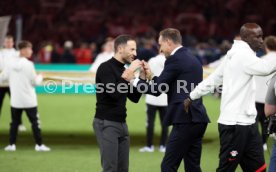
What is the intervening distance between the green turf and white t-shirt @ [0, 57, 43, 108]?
85cm

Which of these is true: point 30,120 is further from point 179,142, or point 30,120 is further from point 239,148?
point 239,148

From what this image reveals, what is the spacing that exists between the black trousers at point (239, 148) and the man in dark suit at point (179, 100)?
51 cm

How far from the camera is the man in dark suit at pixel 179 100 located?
7.73m

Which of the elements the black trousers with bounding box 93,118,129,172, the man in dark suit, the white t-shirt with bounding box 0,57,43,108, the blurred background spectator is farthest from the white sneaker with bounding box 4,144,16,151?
the blurred background spectator

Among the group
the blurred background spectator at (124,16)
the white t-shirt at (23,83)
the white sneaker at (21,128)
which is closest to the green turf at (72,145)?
the white sneaker at (21,128)


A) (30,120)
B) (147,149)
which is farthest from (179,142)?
(30,120)

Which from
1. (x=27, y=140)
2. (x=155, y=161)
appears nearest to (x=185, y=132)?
(x=155, y=161)

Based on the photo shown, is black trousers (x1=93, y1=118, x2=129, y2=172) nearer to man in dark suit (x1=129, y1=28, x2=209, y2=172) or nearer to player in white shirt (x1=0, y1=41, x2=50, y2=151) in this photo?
man in dark suit (x1=129, y1=28, x2=209, y2=172)

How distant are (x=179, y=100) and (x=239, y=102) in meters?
0.84

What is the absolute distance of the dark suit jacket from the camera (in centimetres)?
777

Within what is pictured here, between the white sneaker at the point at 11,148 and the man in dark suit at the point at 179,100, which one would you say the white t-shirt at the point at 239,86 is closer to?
the man in dark suit at the point at 179,100

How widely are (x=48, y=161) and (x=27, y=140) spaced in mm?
2545

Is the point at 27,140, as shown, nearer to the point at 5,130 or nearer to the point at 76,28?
the point at 5,130

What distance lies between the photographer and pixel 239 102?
722 centimetres
